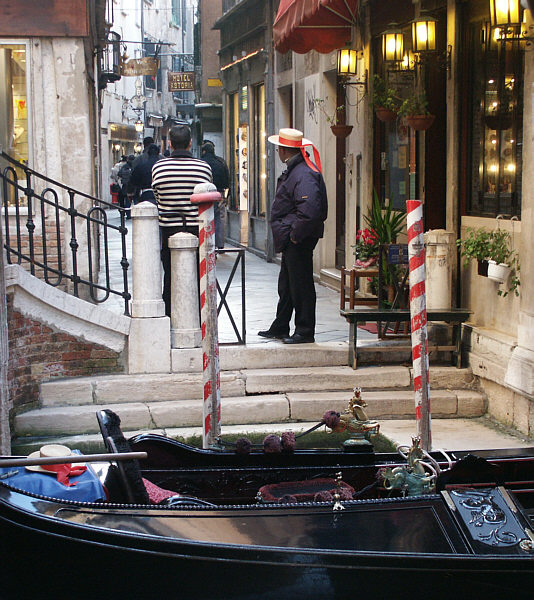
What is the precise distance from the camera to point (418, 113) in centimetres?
830

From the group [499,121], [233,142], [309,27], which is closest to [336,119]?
[309,27]

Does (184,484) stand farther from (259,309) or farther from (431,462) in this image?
(259,309)

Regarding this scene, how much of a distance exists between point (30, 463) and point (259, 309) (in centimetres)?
644

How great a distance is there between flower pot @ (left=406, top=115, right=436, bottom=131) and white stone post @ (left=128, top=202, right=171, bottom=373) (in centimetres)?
259

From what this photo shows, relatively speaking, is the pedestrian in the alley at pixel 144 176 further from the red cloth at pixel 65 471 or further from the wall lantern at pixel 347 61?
the red cloth at pixel 65 471

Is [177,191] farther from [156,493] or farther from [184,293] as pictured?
[156,493]

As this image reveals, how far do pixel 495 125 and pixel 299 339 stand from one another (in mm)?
2288

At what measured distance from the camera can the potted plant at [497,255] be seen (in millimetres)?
6781

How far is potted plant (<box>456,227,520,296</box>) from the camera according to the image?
6.78m

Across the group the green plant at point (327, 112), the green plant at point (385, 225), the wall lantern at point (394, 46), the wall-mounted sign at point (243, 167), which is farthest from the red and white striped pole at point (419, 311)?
the wall-mounted sign at point (243, 167)

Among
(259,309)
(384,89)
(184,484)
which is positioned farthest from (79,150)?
(184,484)

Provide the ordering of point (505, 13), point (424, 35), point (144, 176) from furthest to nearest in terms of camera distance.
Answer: point (144, 176) → point (424, 35) → point (505, 13)

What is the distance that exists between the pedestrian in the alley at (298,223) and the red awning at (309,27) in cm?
211

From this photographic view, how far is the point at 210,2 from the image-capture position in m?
24.6
